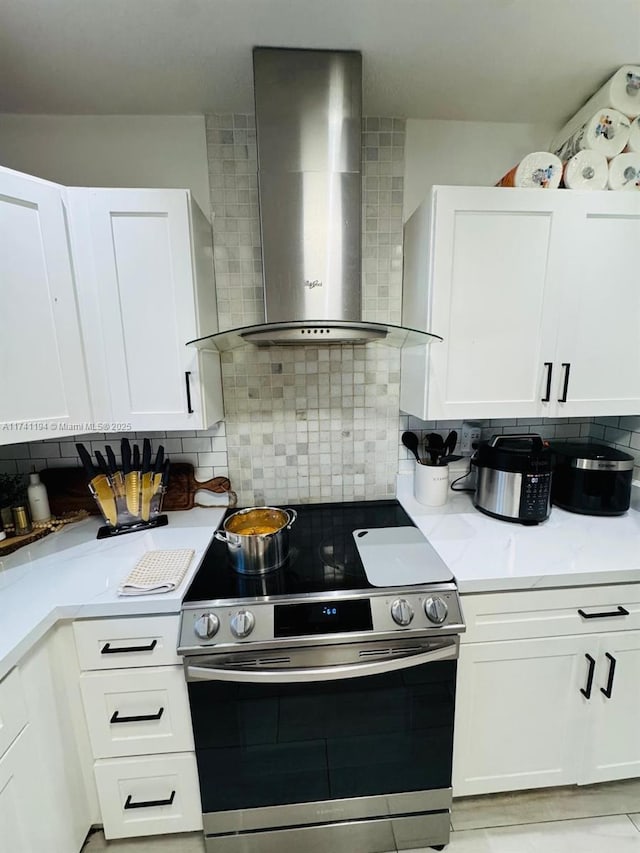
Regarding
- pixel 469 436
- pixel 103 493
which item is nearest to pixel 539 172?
pixel 469 436

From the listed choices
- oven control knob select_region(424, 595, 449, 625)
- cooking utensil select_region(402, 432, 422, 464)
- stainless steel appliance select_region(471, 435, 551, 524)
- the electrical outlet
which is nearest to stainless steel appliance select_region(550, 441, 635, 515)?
stainless steel appliance select_region(471, 435, 551, 524)

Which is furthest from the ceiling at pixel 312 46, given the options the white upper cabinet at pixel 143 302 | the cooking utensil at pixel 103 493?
the cooking utensil at pixel 103 493

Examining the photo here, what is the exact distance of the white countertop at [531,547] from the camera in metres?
1.08

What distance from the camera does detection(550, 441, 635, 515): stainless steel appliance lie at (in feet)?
4.64

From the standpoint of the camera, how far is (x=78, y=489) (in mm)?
1521

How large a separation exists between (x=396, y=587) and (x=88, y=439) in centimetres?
143

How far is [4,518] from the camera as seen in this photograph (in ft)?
4.45

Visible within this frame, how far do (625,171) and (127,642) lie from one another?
2.28 metres

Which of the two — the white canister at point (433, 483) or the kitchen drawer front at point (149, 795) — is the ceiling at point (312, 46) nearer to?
the white canister at point (433, 483)

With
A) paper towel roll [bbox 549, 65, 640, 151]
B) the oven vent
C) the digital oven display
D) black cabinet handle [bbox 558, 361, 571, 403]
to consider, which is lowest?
the oven vent

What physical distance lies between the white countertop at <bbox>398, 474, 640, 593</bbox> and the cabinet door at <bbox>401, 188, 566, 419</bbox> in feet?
1.48

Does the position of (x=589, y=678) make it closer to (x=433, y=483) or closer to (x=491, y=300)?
(x=433, y=483)

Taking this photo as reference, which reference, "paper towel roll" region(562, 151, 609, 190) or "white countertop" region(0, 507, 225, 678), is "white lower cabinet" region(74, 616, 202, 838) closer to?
"white countertop" region(0, 507, 225, 678)

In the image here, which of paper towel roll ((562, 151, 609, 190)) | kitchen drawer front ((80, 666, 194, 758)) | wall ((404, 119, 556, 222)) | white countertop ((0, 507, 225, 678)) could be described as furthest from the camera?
wall ((404, 119, 556, 222))
